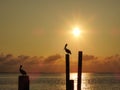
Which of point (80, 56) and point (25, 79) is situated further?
point (80, 56)

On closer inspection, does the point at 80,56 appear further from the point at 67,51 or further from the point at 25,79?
the point at 25,79

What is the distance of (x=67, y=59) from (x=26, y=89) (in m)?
4.69

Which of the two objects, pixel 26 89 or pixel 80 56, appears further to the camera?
pixel 80 56

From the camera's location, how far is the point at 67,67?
29.8 metres

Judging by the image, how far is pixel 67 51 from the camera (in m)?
31.3

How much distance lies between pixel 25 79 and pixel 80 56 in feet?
18.3

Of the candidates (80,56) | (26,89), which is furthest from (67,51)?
(26,89)

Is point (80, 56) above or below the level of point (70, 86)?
above

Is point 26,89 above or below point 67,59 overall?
below

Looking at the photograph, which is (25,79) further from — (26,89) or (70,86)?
(70,86)

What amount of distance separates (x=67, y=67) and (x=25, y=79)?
4.92m

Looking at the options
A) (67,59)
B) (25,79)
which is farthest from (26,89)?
(67,59)

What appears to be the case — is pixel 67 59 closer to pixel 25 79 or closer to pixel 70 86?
pixel 70 86

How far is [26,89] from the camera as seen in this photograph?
25.6m
